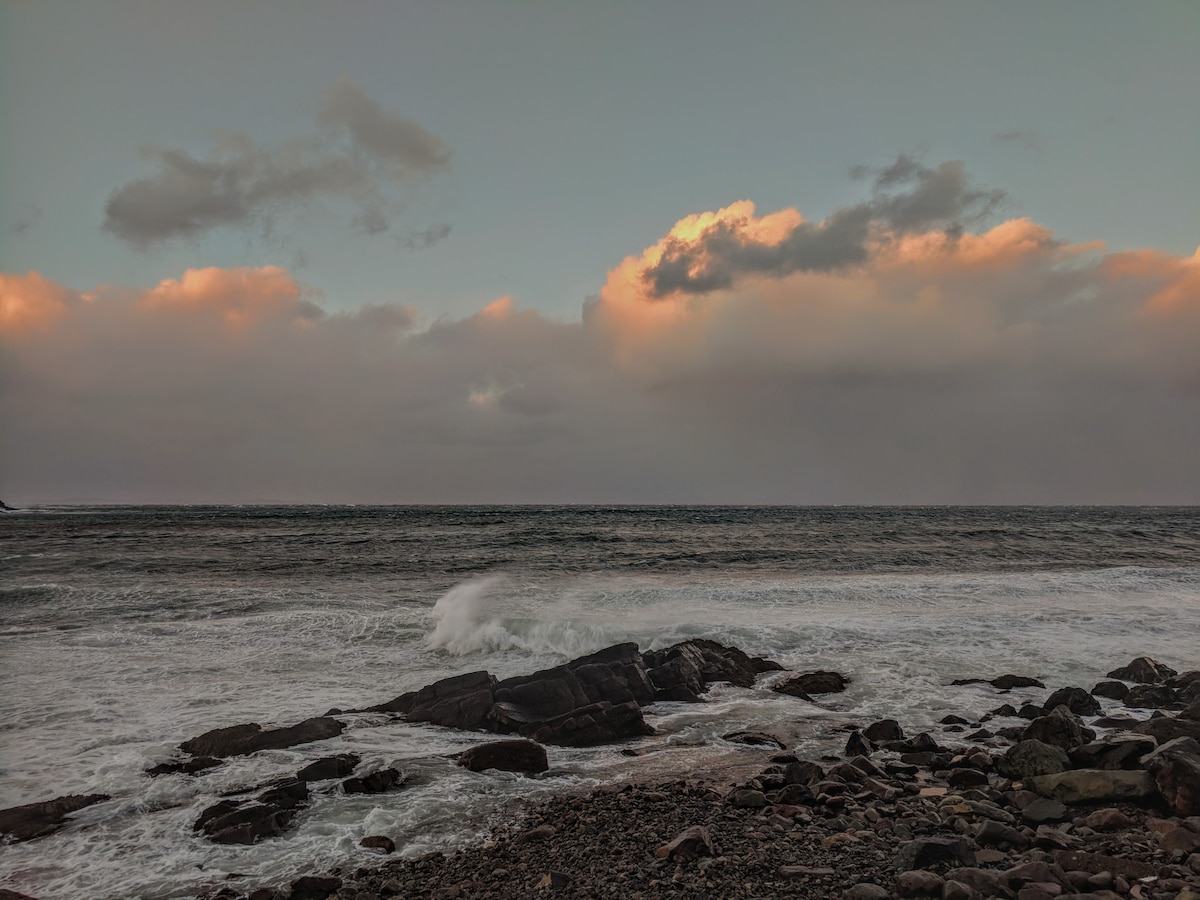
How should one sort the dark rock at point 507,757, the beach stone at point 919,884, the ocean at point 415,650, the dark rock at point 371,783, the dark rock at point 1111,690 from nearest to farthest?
the beach stone at point 919,884 → the ocean at point 415,650 → the dark rock at point 371,783 → the dark rock at point 507,757 → the dark rock at point 1111,690

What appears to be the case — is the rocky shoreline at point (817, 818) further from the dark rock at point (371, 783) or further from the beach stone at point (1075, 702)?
the beach stone at point (1075, 702)

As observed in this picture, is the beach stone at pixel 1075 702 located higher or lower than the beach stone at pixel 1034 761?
lower

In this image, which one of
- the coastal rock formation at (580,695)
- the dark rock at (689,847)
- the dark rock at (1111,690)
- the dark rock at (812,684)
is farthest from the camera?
the dark rock at (812,684)

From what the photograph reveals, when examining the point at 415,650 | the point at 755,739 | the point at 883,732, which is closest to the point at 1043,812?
the point at 883,732

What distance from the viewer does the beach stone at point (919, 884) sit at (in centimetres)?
570

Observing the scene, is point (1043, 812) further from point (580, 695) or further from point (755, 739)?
point (580, 695)

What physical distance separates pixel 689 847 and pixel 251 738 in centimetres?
762

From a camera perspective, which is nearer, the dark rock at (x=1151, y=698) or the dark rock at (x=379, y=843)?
the dark rock at (x=379, y=843)

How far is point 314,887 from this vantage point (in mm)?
6402

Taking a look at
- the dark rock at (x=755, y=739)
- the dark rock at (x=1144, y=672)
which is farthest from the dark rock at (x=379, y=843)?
the dark rock at (x=1144, y=672)

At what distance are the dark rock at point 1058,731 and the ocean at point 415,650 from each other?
2.40 meters

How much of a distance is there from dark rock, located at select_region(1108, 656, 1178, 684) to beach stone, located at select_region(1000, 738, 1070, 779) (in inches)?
304

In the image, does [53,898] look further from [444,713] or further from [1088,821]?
[1088,821]

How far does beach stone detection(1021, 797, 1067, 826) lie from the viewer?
7.41m
